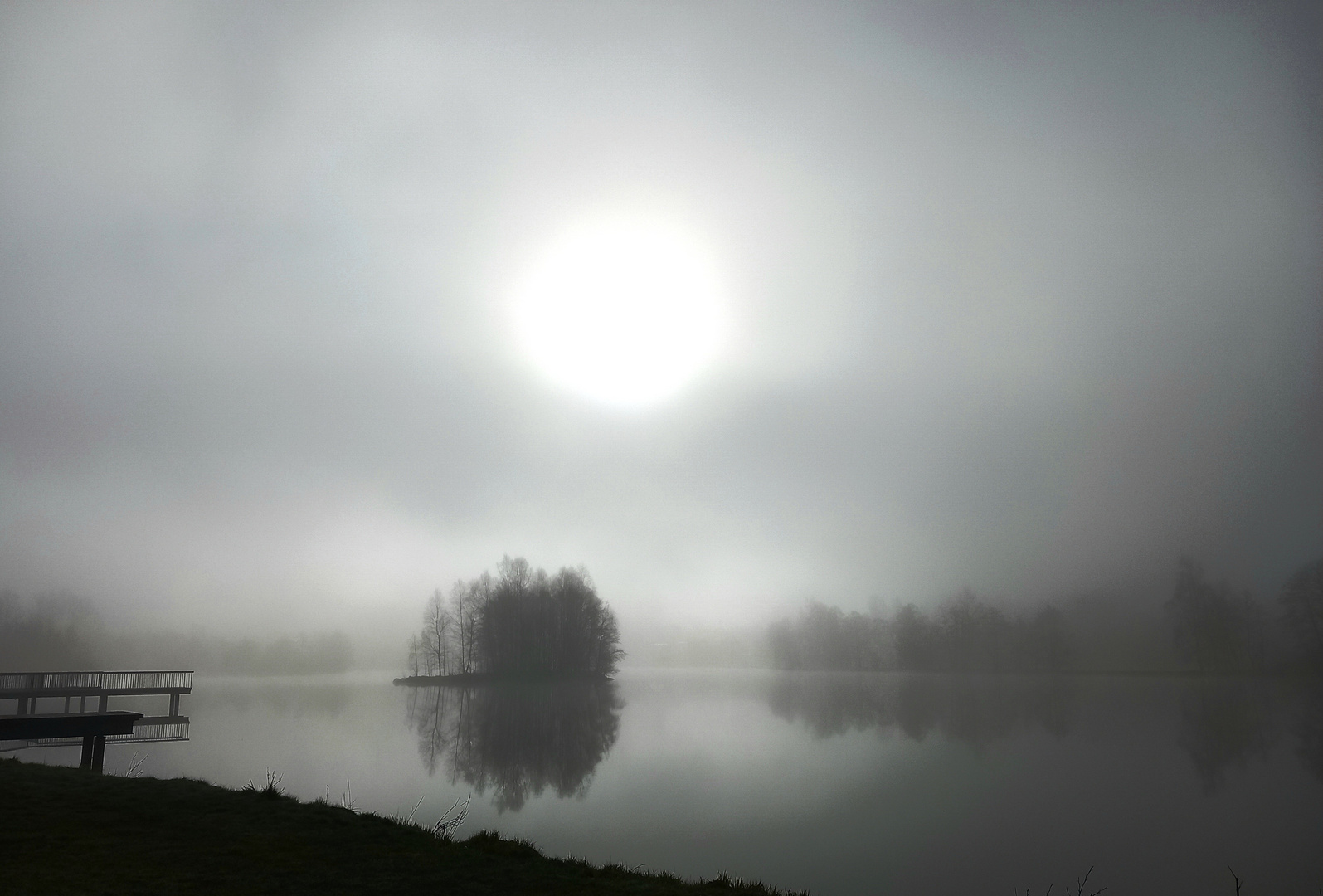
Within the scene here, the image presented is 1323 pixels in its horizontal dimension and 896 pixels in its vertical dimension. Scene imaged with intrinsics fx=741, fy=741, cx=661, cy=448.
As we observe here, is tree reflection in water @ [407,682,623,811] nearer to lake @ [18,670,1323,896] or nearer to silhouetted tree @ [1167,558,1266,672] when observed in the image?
lake @ [18,670,1323,896]

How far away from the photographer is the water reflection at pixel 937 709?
3253 cm

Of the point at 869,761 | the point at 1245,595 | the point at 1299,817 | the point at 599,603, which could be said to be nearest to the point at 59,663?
the point at 599,603

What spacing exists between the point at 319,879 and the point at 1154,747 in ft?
93.0

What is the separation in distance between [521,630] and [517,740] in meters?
51.9

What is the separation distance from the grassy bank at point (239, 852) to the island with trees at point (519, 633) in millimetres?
70163

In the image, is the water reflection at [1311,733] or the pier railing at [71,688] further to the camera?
the pier railing at [71,688]

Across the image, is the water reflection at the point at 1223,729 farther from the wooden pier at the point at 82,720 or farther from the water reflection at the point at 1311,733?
the wooden pier at the point at 82,720

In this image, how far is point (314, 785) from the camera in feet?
60.7

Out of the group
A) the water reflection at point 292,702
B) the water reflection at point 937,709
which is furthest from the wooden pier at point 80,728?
the water reflection at point 937,709

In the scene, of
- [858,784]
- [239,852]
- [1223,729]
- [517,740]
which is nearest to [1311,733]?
[1223,729]

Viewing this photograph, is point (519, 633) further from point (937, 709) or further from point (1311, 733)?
point (1311, 733)

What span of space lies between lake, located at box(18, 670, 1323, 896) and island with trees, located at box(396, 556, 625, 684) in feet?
128

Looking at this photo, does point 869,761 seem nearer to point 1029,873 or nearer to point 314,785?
point 1029,873

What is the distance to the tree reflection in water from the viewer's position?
20.4 m
